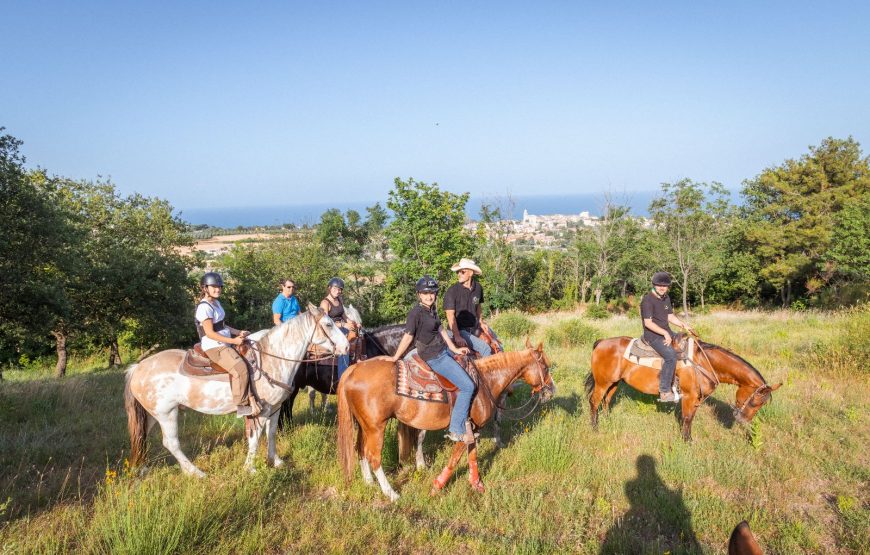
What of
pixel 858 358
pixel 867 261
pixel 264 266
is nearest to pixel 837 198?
pixel 867 261

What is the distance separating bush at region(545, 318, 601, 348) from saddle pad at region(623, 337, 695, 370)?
7877 mm

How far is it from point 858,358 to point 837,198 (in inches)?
1214

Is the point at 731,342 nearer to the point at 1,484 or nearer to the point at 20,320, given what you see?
the point at 1,484

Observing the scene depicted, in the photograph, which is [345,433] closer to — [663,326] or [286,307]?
[286,307]

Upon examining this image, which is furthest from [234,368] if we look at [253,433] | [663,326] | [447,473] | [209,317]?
[663,326]

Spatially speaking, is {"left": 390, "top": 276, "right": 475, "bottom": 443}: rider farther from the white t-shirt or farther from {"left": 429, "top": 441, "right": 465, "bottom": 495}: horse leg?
the white t-shirt

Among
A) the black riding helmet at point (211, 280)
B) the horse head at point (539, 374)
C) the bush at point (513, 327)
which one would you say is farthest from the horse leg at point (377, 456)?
the bush at point (513, 327)

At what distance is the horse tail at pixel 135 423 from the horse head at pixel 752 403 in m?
8.82

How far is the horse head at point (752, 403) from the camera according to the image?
6.81m

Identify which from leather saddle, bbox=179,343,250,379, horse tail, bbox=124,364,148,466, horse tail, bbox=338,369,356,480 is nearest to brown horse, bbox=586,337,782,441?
horse tail, bbox=338,369,356,480

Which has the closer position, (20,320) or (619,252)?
(20,320)

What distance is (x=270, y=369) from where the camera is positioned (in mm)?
6023

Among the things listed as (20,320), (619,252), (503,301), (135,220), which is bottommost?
(503,301)

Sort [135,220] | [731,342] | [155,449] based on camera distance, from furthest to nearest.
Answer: [135,220], [731,342], [155,449]
